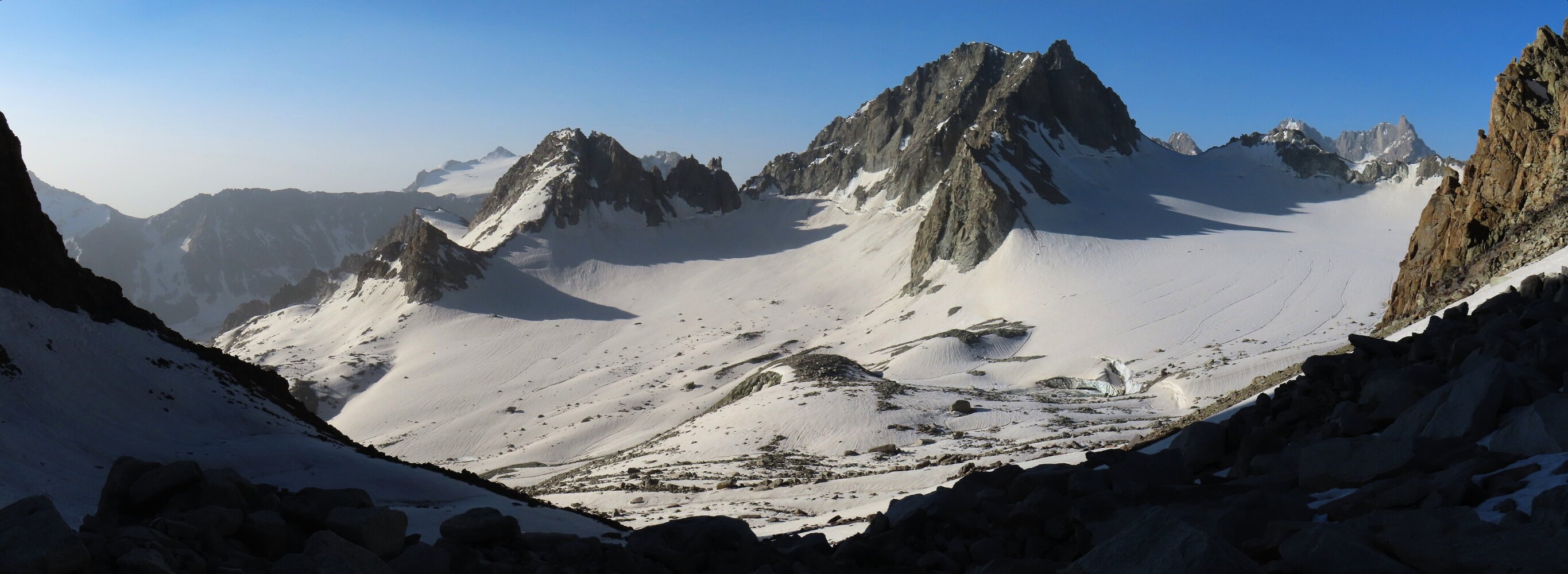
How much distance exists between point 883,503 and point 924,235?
71.8m

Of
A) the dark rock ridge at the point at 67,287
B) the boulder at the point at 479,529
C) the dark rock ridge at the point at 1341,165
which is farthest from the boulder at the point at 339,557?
the dark rock ridge at the point at 1341,165

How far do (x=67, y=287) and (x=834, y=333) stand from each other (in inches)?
2390

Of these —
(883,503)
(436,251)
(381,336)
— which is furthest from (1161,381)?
(436,251)

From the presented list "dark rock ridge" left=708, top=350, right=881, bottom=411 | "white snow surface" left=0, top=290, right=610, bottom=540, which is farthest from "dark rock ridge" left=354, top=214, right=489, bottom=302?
"white snow surface" left=0, top=290, right=610, bottom=540

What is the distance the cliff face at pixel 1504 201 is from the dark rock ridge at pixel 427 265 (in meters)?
84.4

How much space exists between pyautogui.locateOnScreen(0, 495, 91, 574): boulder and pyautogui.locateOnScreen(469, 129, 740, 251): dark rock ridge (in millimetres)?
109744

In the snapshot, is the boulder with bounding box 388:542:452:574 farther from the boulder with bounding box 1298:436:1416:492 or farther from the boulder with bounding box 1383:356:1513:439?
the boulder with bounding box 1383:356:1513:439

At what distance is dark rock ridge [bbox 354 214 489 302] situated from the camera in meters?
94.2

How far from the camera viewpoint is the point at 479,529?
30.6ft

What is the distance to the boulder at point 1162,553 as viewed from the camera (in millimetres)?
6141

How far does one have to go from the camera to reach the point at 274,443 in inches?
684

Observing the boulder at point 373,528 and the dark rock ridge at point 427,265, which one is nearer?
the boulder at point 373,528

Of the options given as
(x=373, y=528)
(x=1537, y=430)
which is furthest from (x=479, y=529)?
(x=1537, y=430)

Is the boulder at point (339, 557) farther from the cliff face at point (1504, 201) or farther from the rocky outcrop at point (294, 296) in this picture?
Answer: the rocky outcrop at point (294, 296)
